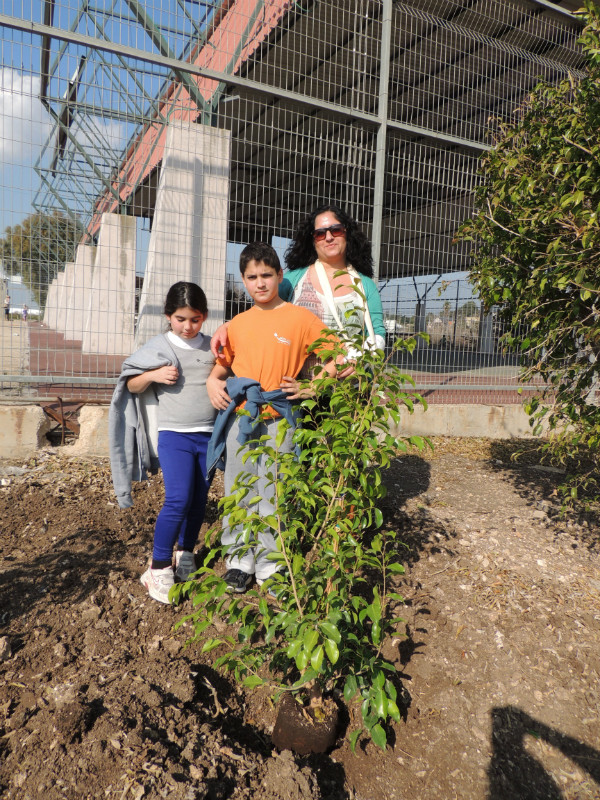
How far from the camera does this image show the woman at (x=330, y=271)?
2.58m

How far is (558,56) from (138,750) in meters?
8.46

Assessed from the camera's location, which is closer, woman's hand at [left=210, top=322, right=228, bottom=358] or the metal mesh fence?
woman's hand at [left=210, top=322, right=228, bottom=358]

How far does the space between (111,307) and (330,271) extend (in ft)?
8.17

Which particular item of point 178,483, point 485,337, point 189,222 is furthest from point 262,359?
point 485,337

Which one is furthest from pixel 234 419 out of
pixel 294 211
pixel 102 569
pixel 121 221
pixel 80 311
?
pixel 294 211

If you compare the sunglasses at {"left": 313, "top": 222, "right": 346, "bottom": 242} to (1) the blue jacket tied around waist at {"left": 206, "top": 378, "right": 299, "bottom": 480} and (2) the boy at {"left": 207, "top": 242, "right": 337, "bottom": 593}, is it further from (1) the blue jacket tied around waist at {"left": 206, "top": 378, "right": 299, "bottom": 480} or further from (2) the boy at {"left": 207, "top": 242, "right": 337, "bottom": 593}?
(1) the blue jacket tied around waist at {"left": 206, "top": 378, "right": 299, "bottom": 480}

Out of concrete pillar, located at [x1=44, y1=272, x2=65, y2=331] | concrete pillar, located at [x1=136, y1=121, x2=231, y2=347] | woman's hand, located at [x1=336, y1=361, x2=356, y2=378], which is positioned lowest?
woman's hand, located at [x1=336, y1=361, x2=356, y2=378]

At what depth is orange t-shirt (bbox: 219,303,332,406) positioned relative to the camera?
2.29 meters

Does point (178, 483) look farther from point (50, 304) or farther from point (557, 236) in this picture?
point (50, 304)

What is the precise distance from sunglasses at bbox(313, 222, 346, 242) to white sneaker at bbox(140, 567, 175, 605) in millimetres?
1782

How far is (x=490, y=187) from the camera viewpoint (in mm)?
2955

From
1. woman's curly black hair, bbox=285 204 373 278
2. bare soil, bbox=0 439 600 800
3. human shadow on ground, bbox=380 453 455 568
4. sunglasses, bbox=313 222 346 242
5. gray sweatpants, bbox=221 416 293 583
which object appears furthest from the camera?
human shadow on ground, bbox=380 453 455 568

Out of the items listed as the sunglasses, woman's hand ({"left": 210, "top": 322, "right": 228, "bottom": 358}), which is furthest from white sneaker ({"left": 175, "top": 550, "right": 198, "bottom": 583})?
the sunglasses

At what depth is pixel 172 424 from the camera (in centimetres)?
254
